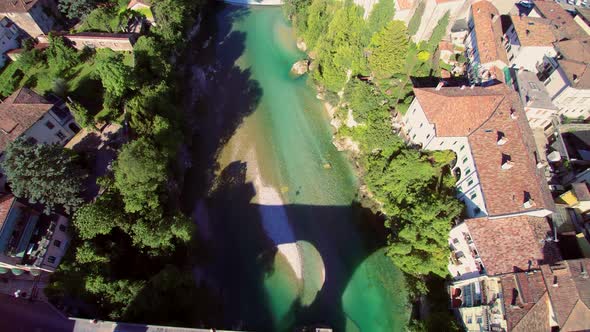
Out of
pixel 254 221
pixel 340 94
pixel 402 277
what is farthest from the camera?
pixel 340 94

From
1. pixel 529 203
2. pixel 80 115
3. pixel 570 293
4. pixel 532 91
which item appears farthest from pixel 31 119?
pixel 532 91

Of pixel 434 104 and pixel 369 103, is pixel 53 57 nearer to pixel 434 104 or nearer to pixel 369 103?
pixel 369 103

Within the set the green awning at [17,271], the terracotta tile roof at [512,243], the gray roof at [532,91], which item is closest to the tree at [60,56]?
the green awning at [17,271]

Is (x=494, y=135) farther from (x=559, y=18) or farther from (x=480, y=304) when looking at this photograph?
(x=559, y=18)

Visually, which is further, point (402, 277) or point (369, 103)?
point (369, 103)

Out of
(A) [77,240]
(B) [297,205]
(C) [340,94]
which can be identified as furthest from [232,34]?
(A) [77,240]
